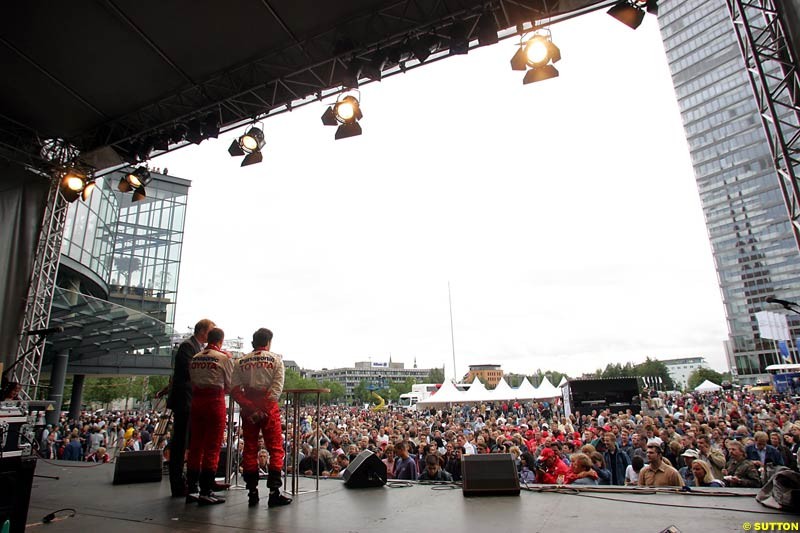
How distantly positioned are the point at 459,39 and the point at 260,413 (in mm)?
4703

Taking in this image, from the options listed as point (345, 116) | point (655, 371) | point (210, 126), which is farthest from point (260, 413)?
point (655, 371)

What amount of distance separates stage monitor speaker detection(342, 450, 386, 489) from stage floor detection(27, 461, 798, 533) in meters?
0.28

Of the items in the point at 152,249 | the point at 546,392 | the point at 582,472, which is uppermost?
the point at 152,249

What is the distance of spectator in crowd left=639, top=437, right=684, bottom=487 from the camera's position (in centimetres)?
498

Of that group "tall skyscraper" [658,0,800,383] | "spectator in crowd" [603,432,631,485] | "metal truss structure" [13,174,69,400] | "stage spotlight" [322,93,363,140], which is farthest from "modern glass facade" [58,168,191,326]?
"tall skyscraper" [658,0,800,383]

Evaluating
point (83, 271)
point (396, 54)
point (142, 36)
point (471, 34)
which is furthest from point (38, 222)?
point (83, 271)

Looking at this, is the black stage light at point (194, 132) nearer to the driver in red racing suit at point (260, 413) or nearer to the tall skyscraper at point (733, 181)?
the driver in red racing suit at point (260, 413)

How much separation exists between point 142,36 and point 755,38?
24.5ft

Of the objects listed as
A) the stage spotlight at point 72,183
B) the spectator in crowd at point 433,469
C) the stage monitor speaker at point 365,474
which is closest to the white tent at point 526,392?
the spectator in crowd at point 433,469

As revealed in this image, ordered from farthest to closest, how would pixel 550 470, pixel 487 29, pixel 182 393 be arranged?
pixel 550 470 < pixel 487 29 < pixel 182 393

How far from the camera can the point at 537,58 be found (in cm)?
536

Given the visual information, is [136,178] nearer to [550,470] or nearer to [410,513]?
[410,513]

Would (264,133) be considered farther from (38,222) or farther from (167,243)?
(167,243)

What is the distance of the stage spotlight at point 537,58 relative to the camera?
5.30 m
